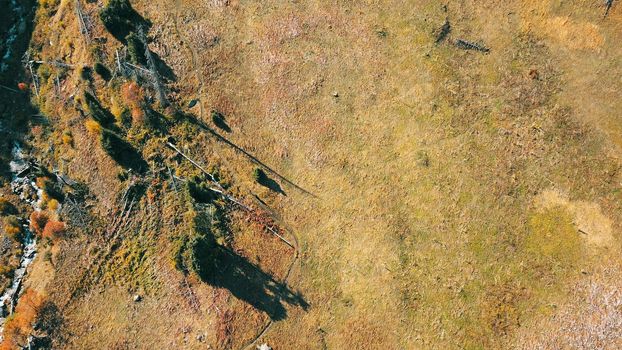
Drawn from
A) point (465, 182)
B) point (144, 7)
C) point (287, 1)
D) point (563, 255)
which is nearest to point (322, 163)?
point (465, 182)

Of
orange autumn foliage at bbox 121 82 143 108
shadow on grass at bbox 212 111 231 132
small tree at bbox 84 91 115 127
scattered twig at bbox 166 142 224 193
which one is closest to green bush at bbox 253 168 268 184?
scattered twig at bbox 166 142 224 193

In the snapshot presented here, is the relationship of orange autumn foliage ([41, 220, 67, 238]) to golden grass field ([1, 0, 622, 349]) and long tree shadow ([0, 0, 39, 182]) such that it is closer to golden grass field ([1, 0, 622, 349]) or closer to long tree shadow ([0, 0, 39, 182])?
golden grass field ([1, 0, 622, 349])

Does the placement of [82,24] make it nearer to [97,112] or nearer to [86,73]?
[86,73]

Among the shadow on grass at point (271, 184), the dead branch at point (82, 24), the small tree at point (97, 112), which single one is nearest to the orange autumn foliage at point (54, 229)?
the small tree at point (97, 112)

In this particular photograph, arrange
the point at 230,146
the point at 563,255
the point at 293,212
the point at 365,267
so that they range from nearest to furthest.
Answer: the point at 563,255
the point at 365,267
the point at 293,212
the point at 230,146

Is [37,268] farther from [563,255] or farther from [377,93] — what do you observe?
[563,255]

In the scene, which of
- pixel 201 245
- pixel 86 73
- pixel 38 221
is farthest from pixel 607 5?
pixel 38 221

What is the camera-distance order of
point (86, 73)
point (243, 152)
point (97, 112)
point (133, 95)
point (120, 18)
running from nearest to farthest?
1. point (243, 152)
2. point (97, 112)
3. point (133, 95)
4. point (86, 73)
5. point (120, 18)

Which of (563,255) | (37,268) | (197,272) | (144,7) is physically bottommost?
(37,268)
